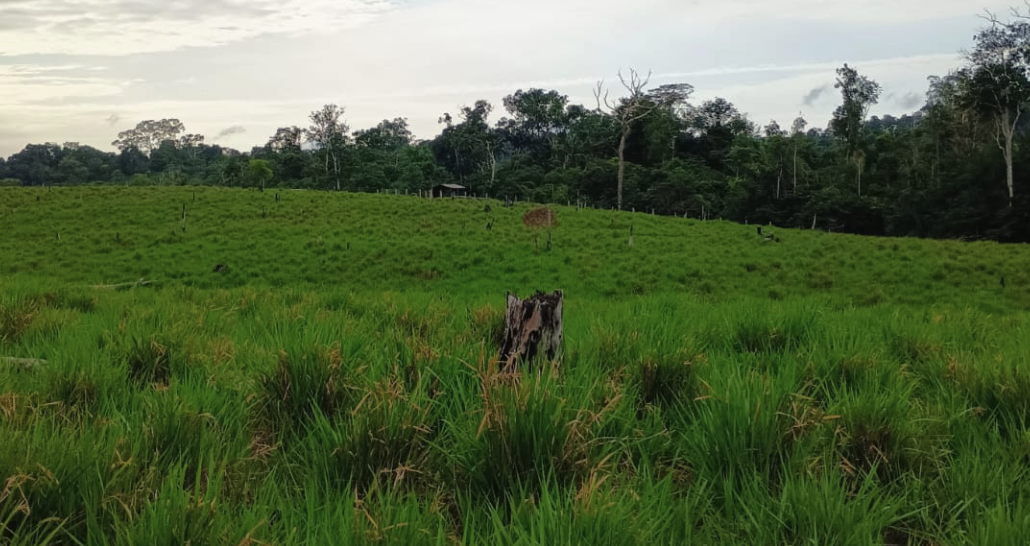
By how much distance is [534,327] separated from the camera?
309 cm

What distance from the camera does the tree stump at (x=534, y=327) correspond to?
3.08 m

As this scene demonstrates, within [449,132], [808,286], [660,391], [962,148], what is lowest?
[808,286]

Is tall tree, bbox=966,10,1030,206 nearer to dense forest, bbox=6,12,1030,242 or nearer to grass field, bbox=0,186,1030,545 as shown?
dense forest, bbox=6,12,1030,242

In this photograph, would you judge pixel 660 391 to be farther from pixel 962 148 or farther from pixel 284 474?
pixel 962 148

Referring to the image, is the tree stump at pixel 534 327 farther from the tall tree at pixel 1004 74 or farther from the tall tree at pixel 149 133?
the tall tree at pixel 149 133

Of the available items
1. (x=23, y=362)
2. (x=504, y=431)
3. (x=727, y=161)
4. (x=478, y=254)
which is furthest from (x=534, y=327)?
(x=727, y=161)

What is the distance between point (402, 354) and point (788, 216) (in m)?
66.5

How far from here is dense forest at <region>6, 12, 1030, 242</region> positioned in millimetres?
49781

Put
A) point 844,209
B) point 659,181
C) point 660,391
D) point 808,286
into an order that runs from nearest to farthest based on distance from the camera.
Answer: point 660,391
point 808,286
point 844,209
point 659,181

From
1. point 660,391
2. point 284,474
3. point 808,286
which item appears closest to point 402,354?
point 284,474

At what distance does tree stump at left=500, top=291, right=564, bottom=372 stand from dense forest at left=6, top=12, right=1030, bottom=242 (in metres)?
54.2

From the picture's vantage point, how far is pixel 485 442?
2027 millimetres

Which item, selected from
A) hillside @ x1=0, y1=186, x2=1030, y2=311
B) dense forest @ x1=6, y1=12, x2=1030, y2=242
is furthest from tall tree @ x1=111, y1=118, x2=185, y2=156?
hillside @ x1=0, y1=186, x2=1030, y2=311

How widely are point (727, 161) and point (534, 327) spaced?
87.7m
